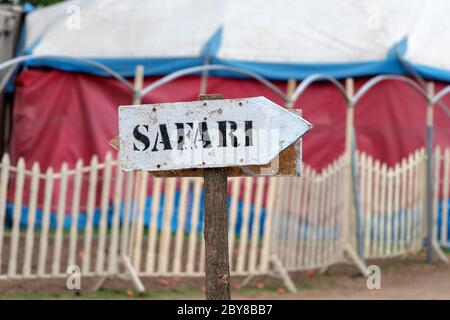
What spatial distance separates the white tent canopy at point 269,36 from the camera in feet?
51.5

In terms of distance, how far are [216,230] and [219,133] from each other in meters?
0.44

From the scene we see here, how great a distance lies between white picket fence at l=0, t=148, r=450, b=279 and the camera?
967cm

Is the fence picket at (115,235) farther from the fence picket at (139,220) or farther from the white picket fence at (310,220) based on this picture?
the white picket fence at (310,220)

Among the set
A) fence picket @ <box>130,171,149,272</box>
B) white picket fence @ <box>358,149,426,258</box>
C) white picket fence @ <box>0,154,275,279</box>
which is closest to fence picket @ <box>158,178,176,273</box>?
white picket fence @ <box>0,154,275,279</box>

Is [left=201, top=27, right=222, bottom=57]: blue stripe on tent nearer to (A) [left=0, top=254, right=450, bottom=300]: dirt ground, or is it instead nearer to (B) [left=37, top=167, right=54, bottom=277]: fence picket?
(A) [left=0, top=254, right=450, bottom=300]: dirt ground

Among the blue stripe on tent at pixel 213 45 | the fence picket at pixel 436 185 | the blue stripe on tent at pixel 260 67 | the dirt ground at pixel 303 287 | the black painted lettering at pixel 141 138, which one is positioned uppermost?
the blue stripe on tent at pixel 213 45

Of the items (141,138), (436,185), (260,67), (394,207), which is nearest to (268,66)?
(260,67)

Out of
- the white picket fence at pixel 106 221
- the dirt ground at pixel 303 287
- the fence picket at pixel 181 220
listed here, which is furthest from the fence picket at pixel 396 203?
the fence picket at pixel 181 220

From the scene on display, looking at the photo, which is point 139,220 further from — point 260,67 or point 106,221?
point 260,67

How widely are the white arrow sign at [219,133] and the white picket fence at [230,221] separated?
4.79 meters

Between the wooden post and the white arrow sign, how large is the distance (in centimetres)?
11

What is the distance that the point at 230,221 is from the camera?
1134cm

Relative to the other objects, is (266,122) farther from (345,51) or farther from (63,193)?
(345,51)
